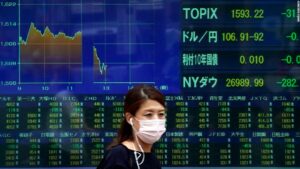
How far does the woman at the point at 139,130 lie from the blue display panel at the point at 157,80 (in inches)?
76.9

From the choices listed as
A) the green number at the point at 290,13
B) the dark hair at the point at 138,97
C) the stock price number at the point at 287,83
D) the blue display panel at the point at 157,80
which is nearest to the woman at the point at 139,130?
the dark hair at the point at 138,97

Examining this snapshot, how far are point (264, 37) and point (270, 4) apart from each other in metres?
0.27

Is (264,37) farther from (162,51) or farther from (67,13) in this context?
(67,13)

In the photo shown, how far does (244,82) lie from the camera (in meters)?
6.15

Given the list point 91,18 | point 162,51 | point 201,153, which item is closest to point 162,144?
point 201,153

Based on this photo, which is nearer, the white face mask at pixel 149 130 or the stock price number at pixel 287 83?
the white face mask at pixel 149 130

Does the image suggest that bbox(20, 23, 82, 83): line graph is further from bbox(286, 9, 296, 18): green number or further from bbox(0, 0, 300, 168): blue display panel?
bbox(286, 9, 296, 18): green number

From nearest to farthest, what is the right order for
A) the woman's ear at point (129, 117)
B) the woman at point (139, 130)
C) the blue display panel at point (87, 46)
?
the woman at point (139, 130) → the woman's ear at point (129, 117) → the blue display panel at point (87, 46)

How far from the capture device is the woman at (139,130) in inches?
158

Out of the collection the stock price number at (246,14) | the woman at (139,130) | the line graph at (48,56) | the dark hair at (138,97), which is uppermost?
the stock price number at (246,14)

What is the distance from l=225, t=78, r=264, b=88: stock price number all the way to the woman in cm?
204

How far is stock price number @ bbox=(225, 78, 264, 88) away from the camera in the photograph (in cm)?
A: 615

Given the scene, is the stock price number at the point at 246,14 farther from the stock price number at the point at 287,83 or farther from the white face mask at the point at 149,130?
the white face mask at the point at 149,130

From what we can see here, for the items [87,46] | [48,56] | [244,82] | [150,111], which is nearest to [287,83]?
[244,82]
